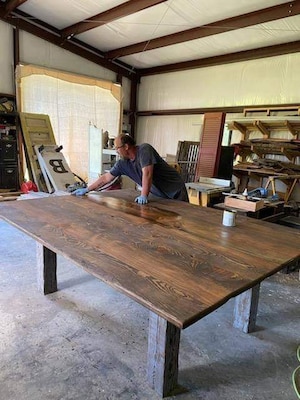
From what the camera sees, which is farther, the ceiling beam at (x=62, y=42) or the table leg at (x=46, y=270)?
the ceiling beam at (x=62, y=42)

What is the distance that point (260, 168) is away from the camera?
5.41 meters

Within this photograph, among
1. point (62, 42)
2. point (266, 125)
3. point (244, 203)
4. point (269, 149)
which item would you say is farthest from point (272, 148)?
point (62, 42)

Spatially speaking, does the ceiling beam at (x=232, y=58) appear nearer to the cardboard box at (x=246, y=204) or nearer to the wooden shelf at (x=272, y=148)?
the wooden shelf at (x=272, y=148)

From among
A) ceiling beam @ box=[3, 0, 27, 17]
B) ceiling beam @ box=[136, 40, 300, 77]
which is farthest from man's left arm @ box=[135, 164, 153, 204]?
ceiling beam @ box=[136, 40, 300, 77]

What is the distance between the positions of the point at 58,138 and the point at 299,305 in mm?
6003

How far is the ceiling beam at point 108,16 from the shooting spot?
4711mm

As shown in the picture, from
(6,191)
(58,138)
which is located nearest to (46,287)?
(6,191)

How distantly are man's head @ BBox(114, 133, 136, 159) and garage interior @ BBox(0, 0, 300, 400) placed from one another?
46.6 inches

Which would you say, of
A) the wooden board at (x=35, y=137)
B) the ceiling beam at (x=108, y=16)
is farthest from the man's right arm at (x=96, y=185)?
the ceiling beam at (x=108, y=16)

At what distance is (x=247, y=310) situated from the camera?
197cm

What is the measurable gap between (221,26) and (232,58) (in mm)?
1251

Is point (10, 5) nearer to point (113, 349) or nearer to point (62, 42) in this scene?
point (62, 42)

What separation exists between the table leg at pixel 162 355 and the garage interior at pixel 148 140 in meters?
0.07

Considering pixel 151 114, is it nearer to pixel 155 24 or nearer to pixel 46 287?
pixel 155 24
